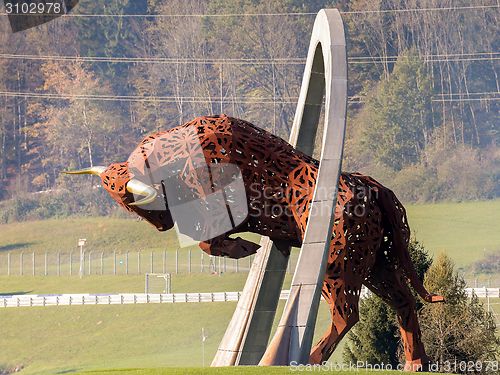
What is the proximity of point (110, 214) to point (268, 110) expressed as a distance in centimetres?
1056

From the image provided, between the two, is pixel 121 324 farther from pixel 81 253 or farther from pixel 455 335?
pixel 455 335

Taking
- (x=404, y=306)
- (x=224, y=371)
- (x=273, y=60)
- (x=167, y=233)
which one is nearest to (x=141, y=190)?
(x=224, y=371)

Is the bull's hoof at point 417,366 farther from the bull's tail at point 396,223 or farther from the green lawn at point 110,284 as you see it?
the green lawn at point 110,284

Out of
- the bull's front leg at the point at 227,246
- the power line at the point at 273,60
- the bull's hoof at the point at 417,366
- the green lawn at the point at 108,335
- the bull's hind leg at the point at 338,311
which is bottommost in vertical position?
the green lawn at the point at 108,335

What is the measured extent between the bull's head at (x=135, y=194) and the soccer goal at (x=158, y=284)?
35.2 metres

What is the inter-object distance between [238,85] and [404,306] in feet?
189

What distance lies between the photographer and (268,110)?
75250mm

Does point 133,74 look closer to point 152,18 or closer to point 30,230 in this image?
point 152,18

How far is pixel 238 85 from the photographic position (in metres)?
77.5

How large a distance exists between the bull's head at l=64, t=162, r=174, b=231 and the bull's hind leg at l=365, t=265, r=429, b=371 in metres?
3.18

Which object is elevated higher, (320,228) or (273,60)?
(273,60)

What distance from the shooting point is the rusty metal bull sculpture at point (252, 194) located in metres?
19.2

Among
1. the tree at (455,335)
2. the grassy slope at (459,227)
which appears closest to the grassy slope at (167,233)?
the grassy slope at (459,227)

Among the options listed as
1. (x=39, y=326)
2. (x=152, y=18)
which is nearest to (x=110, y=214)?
(x=152, y=18)
